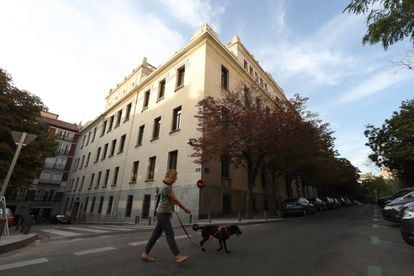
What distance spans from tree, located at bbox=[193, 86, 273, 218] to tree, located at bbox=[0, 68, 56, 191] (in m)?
12.9

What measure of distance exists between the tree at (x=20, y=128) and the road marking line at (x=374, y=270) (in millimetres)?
20857

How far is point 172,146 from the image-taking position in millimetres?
20250

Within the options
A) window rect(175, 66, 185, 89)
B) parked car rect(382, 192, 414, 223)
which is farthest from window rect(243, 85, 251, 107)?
parked car rect(382, 192, 414, 223)

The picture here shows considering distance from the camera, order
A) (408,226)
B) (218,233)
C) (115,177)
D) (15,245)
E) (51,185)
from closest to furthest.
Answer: (408,226), (218,233), (15,245), (115,177), (51,185)

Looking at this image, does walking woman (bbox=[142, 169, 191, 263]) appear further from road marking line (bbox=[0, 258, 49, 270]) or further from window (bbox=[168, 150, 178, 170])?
window (bbox=[168, 150, 178, 170])

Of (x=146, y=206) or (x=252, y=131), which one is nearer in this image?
(x=252, y=131)

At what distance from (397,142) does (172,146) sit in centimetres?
2414

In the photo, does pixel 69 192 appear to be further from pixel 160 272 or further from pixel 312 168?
pixel 160 272

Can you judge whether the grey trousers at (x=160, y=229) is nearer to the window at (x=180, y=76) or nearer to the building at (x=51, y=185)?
the window at (x=180, y=76)

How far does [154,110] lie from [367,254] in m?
21.5

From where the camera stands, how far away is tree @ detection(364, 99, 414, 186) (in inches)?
964

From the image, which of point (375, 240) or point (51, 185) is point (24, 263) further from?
point (51, 185)

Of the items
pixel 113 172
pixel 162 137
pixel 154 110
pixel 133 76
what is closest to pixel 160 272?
pixel 162 137

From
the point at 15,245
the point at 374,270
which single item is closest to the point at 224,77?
the point at 15,245
